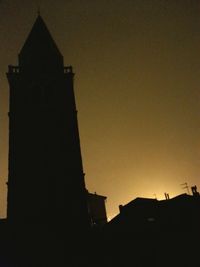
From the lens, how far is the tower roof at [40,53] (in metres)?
32.1

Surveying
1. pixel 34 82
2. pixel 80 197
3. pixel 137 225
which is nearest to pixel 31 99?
pixel 34 82

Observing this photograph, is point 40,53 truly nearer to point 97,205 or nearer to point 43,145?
point 43,145

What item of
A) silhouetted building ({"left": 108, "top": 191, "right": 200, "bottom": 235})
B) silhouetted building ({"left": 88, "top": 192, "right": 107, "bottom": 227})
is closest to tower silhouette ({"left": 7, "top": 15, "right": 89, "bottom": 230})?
silhouetted building ({"left": 108, "top": 191, "right": 200, "bottom": 235})

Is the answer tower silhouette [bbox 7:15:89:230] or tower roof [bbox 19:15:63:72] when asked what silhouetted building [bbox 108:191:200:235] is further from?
tower roof [bbox 19:15:63:72]

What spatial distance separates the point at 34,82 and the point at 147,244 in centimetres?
1863

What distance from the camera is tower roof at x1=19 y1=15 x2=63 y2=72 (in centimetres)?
3212

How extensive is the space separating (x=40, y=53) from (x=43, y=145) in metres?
11.2

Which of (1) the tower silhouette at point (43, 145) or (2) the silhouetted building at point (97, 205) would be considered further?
(2) the silhouetted building at point (97, 205)

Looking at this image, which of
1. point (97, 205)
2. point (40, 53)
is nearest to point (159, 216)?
point (40, 53)

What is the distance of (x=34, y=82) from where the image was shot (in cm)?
3058

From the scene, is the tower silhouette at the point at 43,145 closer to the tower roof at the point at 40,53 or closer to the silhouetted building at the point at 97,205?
the tower roof at the point at 40,53

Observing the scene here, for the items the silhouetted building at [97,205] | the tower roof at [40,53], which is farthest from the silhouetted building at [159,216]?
the silhouetted building at [97,205]

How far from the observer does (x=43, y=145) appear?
27578mm

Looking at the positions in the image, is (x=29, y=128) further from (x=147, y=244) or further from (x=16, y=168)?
(x=147, y=244)
